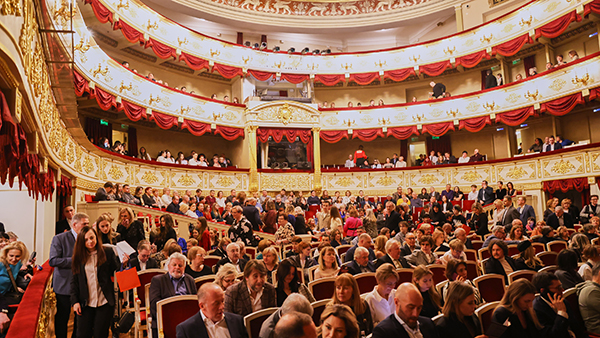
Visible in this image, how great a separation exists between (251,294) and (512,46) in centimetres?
1602

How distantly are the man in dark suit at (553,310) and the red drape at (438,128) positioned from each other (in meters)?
14.9

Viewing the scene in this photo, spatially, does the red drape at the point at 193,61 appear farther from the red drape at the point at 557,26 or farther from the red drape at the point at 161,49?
the red drape at the point at 557,26

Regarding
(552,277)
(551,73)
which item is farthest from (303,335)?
(551,73)

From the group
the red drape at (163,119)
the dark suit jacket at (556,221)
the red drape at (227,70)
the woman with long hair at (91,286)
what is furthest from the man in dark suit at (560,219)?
the red drape at (227,70)

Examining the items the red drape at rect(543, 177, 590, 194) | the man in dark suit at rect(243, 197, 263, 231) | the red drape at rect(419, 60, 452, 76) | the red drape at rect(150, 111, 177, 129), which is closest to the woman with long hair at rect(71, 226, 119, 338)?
the man in dark suit at rect(243, 197, 263, 231)

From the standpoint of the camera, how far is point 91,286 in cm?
378

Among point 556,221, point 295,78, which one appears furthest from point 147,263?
point 295,78

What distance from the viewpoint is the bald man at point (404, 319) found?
9.15 feet

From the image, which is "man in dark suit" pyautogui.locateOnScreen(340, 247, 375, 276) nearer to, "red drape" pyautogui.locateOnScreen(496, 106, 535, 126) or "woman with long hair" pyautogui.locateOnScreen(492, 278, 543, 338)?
"woman with long hair" pyautogui.locateOnScreen(492, 278, 543, 338)

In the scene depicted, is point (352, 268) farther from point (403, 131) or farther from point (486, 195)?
point (403, 131)

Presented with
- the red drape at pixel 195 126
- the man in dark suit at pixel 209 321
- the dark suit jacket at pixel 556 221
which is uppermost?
the red drape at pixel 195 126

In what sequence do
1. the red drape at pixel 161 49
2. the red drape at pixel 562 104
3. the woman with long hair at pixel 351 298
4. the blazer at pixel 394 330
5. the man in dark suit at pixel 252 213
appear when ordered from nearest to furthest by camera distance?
1. the blazer at pixel 394 330
2. the woman with long hair at pixel 351 298
3. the man in dark suit at pixel 252 213
4. the red drape at pixel 562 104
5. the red drape at pixel 161 49

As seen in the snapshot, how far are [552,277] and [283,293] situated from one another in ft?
7.24

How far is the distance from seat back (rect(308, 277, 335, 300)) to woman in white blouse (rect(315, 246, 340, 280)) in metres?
0.39
